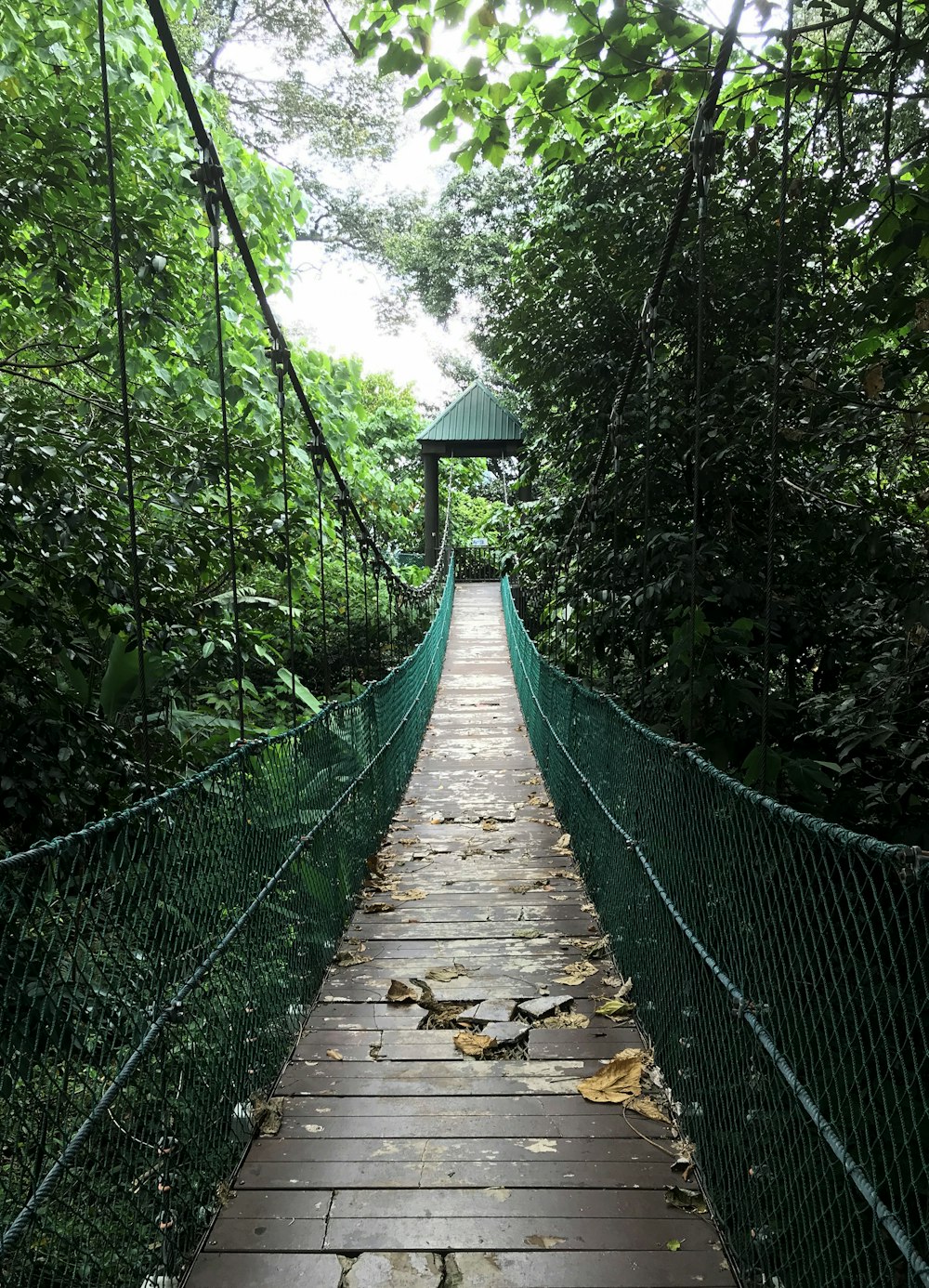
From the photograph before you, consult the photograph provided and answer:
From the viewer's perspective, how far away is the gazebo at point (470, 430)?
17500 millimetres

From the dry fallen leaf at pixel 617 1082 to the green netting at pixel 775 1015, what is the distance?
0.08 metres

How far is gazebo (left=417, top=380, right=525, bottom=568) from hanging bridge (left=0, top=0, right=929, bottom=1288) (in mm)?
14023

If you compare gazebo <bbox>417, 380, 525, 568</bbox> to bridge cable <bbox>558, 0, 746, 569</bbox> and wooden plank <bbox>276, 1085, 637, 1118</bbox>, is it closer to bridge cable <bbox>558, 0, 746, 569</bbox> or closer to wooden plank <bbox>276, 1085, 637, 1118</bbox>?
bridge cable <bbox>558, 0, 746, 569</bbox>

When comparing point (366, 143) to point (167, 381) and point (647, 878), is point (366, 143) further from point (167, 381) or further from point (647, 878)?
point (647, 878)

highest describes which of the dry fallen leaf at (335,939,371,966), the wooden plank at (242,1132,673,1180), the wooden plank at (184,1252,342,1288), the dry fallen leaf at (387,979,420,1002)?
the wooden plank at (184,1252,342,1288)

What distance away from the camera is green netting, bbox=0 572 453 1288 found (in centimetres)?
147

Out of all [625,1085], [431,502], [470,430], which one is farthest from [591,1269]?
[431,502]

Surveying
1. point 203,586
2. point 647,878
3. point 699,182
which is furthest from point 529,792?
point 699,182

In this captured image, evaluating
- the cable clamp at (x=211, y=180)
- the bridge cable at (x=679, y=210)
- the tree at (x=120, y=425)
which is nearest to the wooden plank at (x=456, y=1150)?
the tree at (x=120, y=425)

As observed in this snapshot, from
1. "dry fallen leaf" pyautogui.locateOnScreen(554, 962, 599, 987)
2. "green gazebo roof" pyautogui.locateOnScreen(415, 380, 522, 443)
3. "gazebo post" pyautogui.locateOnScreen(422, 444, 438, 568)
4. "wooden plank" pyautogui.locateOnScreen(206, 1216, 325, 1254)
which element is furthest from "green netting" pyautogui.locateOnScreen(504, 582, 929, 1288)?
"gazebo post" pyautogui.locateOnScreen(422, 444, 438, 568)

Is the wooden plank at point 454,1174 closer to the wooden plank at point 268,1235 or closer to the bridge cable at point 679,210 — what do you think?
the wooden plank at point 268,1235

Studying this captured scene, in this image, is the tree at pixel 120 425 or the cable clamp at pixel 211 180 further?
the tree at pixel 120 425

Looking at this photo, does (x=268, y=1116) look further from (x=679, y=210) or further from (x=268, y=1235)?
(x=679, y=210)

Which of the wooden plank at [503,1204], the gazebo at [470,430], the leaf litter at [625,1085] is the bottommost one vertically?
the leaf litter at [625,1085]
